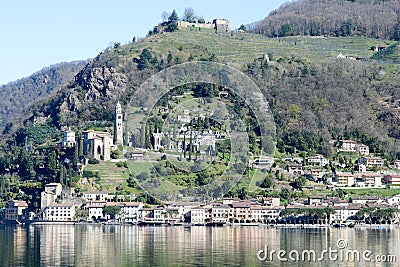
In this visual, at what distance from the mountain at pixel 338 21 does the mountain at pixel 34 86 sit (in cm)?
4228

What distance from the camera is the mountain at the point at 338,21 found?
124 m

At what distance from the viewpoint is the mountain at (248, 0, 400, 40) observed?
407 feet

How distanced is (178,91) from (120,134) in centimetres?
1132

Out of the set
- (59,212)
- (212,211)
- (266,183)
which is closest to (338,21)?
(266,183)

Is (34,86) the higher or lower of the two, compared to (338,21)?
lower

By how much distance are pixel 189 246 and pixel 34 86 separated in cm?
12484

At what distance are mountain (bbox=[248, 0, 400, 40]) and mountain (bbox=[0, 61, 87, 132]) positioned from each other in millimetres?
42281

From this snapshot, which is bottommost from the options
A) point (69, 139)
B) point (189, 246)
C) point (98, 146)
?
point (189, 246)

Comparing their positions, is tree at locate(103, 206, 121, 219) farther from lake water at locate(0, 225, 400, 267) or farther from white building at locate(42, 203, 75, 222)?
lake water at locate(0, 225, 400, 267)

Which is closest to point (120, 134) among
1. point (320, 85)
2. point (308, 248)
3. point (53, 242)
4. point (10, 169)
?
point (10, 169)

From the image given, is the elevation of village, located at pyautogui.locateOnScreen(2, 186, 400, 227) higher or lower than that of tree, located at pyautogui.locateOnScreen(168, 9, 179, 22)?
lower

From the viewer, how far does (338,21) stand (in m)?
125

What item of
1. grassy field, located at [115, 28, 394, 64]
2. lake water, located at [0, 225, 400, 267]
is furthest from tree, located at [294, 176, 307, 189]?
grassy field, located at [115, 28, 394, 64]

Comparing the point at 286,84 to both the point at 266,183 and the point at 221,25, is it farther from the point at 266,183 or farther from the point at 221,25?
the point at 266,183
